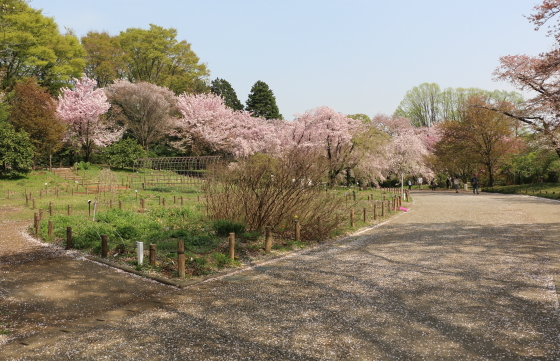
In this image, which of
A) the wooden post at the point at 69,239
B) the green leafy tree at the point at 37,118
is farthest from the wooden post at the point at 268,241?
the green leafy tree at the point at 37,118

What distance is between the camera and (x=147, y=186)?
90.5ft

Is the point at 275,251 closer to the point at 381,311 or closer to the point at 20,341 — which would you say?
the point at 381,311

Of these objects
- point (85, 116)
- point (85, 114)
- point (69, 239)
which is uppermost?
point (85, 114)

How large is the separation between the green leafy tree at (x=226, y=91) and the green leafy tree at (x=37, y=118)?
27.4 metres

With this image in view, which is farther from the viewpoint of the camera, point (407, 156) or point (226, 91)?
point (226, 91)

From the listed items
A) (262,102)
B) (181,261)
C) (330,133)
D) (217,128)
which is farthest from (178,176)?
(262,102)

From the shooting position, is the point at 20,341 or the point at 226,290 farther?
the point at 226,290

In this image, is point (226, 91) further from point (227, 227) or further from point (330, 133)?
point (227, 227)

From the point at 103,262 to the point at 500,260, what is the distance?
338 inches

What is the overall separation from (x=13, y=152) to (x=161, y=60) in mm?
25480

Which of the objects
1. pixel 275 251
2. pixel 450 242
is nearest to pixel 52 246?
pixel 275 251

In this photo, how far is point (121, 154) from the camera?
3553cm

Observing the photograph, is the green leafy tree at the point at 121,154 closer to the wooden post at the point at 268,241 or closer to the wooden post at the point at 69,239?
the wooden post at the point at 69,239

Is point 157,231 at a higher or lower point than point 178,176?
lower
